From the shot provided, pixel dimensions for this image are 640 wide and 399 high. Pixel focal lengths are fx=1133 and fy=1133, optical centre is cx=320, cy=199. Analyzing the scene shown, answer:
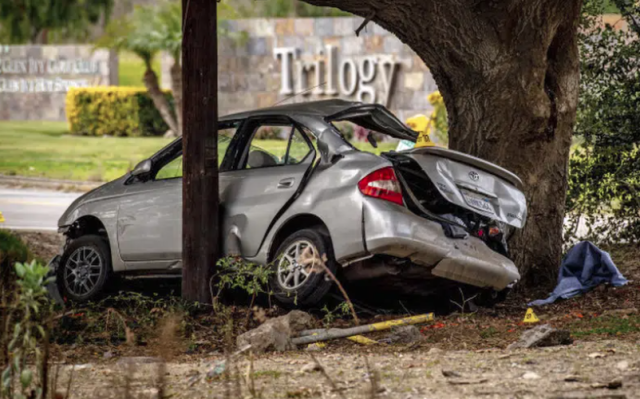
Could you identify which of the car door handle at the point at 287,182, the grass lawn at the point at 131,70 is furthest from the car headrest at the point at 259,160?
the grass lawn at the point at 131,70

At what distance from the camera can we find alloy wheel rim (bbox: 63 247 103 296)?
10.1 meters

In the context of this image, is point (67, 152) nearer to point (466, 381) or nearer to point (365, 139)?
point (365, 139)

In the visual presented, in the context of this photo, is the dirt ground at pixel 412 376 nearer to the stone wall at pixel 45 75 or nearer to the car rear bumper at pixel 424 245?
the car rear bumper at pixel 424 245

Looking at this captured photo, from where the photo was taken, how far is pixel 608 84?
12.2m

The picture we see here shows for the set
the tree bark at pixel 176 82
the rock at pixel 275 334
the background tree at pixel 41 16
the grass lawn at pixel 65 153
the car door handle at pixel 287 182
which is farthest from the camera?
the background tree at pixel 41 16

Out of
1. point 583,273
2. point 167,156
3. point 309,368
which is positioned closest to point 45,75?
point 167,156

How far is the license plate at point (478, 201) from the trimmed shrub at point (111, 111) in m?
25.5

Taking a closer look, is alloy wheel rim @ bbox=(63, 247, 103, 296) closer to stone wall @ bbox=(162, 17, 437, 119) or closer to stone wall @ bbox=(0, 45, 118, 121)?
stone wall @ bbox=(162, 17, 437, 119)

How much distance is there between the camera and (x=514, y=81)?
9.73 m

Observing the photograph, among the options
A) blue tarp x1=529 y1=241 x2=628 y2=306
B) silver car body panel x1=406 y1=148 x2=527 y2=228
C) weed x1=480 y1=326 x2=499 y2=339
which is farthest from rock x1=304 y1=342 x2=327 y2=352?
blue tarp x1=529 y1=241 x2=628 y2=306

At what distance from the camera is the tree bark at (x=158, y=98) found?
3209 centimetres

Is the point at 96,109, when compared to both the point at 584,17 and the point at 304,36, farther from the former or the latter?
the point at 584,17

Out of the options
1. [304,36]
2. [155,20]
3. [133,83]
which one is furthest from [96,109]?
[133,83]

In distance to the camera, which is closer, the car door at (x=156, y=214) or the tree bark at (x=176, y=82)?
the car door at (x=156, y=214)
